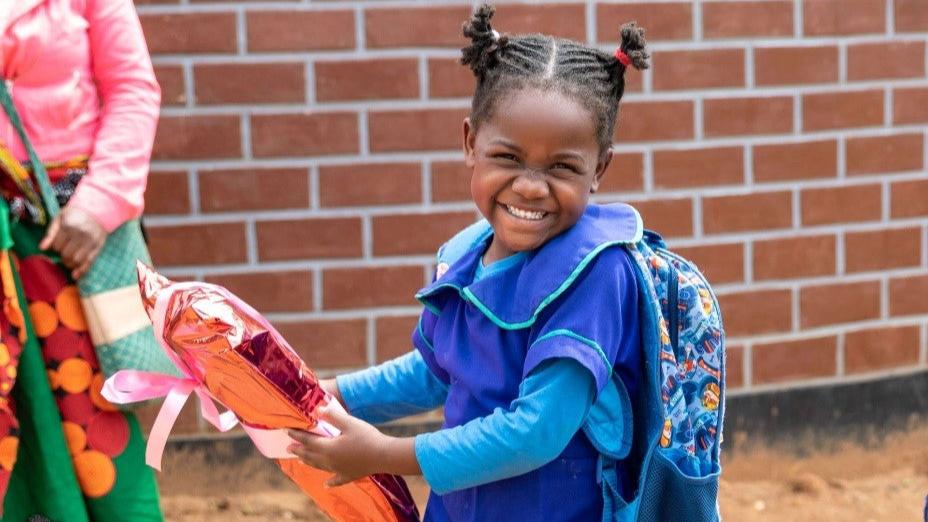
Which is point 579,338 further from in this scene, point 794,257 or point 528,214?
point 794,257

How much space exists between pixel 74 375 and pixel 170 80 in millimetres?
1275

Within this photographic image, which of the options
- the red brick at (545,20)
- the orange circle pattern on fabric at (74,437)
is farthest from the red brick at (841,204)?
the orange circle pattern on fabric at (74,437)

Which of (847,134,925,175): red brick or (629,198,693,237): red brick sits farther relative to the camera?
(847,134,925,175): red brick

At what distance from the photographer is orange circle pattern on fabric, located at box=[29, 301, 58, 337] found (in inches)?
122

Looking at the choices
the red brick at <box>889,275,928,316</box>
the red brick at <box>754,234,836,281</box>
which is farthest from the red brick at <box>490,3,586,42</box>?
the red brick at <box>889,275,928,316</box>

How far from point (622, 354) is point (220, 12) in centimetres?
237

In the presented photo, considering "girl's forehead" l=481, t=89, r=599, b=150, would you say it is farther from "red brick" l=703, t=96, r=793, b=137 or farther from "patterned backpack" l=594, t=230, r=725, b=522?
"red brick" l=703, t=96, r=793, b=137

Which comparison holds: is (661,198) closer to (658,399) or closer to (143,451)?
(143,451)

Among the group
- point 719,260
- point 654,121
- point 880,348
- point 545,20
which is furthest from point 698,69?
point 880,348

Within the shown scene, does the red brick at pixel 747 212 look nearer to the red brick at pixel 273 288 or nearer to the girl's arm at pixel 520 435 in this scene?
the red brick at pixel 273 288

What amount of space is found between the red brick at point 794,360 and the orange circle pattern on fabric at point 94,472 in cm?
235

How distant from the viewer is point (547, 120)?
2.12 meters

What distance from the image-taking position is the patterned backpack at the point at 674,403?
2.13m

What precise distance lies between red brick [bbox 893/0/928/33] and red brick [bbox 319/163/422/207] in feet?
5.92
